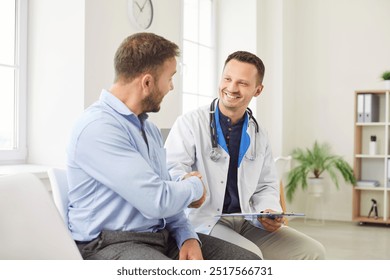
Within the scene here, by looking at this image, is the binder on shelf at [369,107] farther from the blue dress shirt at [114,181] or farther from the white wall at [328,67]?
the blue dress shirt at [114,181]

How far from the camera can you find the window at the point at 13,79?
10.7ft

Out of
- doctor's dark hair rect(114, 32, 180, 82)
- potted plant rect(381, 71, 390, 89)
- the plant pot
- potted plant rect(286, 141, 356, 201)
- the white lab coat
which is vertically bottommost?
the plant pot

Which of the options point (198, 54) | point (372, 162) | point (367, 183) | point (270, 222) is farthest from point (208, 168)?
point (372, 162)

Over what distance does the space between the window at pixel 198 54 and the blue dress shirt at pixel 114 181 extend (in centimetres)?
336

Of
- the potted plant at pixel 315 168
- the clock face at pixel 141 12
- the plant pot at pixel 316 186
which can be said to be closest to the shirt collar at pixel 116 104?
the clock face at pixel 141 12

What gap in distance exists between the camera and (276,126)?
5785 millimetres

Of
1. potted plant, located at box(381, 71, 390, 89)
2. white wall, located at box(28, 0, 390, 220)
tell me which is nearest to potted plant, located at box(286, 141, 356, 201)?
white wall, located at box(28, 0, 390, 220)

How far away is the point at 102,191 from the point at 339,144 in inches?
189

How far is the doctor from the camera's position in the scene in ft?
6.87

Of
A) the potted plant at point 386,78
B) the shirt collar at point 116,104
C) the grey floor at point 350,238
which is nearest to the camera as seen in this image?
the shirt collar at point 116,104

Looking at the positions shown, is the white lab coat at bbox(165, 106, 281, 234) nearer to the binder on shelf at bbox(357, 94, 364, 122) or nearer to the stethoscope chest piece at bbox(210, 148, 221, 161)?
the stethoscope chest piece at bbox(210, 148, 221, 161)

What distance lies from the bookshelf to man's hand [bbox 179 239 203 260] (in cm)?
418
